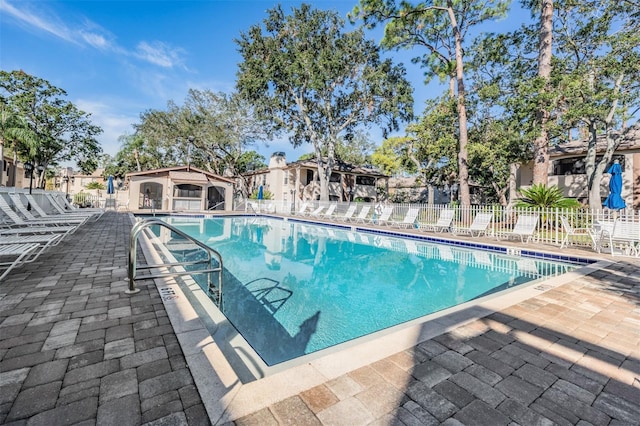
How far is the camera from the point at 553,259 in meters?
7.51

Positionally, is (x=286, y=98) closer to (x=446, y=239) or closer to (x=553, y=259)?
(x=446, y=239)

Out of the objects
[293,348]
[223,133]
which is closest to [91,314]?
[293,348]

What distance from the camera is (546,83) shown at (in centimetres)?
1234

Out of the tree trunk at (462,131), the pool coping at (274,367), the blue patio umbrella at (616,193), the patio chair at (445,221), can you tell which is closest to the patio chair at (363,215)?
the patio chair at (445,221)

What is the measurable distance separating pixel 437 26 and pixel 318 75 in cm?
732

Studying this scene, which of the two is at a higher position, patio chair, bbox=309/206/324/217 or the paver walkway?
patio chair, bbox=309/206/324/217

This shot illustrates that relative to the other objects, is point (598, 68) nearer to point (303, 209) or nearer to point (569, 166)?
point (569, 166)

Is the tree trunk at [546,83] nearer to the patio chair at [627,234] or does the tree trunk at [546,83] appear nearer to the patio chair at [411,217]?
the patio chair at [411,217]

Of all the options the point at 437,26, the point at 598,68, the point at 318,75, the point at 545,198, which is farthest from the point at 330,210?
the point at 598,68

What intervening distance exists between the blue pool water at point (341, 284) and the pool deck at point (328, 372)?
50.3 inches

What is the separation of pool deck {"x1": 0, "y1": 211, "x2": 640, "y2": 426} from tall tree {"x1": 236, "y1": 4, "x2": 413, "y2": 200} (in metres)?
18.7

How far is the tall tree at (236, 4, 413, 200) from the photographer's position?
64.7 ft

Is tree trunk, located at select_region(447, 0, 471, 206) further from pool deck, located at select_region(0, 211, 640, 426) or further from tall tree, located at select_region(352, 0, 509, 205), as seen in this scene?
pool deck, located at select_region(0, 211, 640, 426)

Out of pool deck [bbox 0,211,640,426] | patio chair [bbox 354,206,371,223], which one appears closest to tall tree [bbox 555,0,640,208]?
patio chair [bbox 354,206,371,223]
